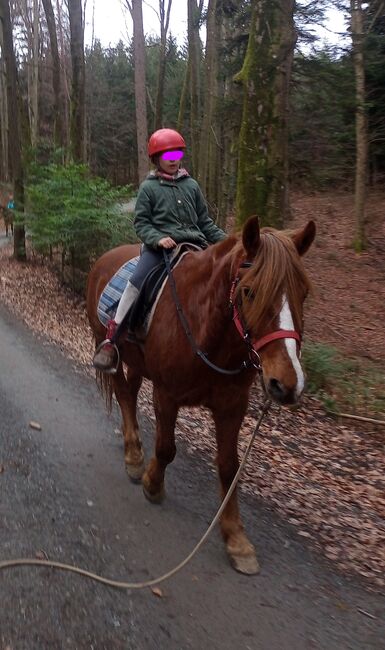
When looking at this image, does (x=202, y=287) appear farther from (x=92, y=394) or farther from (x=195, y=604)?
(x=92, y=394)

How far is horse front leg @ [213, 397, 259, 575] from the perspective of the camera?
3.72m

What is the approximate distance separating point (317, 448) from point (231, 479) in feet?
7.88

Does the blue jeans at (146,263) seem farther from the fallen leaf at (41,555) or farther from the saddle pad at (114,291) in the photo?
the fallen leaf at (41,555)

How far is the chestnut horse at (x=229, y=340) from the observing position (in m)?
2.96

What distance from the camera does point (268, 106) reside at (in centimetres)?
781

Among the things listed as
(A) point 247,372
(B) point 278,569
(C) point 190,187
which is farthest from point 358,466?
(C) point 190,187

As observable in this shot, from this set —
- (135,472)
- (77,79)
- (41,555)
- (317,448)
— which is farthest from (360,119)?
(41,555)

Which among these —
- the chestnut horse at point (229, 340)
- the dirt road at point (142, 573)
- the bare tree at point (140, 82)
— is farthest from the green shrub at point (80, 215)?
Result: the chestnut horse at point (229, 340)

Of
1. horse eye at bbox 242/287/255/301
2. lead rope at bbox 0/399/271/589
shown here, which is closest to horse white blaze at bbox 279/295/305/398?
horse eye at bbox 242/287/255/301

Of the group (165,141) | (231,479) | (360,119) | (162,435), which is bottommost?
(231,479)

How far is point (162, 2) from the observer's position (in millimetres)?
23016

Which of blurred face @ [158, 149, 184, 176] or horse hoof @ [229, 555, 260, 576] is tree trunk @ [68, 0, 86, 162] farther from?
horse hoof @ [229, 555, 260, 576]

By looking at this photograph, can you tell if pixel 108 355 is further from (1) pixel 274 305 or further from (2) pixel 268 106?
(2) pixel 268 106

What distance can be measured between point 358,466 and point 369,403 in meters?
1.74
